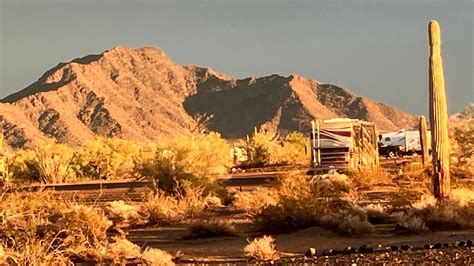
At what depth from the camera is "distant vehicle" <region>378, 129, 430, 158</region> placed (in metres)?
72.6

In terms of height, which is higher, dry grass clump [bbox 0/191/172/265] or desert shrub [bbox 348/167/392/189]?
desert shrub [bbox 348/167/392/189]

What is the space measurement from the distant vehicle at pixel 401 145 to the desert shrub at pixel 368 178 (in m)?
36.9

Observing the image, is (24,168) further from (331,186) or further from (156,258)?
(156,258)

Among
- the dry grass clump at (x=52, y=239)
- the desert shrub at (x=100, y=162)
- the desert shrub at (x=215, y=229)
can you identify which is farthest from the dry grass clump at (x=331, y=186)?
the desert shrub at (x=100, y=162)

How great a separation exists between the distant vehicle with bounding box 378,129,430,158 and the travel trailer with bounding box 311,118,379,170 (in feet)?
109

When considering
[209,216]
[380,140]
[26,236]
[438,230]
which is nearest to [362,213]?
[438,230]

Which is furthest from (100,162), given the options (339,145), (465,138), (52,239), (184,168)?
(52,239)

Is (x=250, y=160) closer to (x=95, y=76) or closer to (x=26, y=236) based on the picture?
(x=26, y=236)

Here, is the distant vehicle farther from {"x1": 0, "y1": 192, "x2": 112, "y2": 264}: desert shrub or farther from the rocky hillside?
{"x1": 0, "y1": 192, "x2": 112, "y2": 264}: desert shrub

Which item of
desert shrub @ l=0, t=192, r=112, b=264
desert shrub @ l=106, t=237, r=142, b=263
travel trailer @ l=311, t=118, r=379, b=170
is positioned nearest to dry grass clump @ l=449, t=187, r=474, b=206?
desert shrub @ l=0, t=192, r=112, b=264

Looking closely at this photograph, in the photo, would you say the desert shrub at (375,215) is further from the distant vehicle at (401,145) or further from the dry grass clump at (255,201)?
the distant vehicle at (401,145)

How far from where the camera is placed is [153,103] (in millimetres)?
124375

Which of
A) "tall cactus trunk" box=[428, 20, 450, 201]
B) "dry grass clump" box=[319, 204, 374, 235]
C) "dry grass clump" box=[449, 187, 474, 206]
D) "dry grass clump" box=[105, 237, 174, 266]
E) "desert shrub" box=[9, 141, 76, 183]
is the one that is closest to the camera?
"dry grass clump" box=[105, 237, 174, 266]

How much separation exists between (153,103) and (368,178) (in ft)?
303
